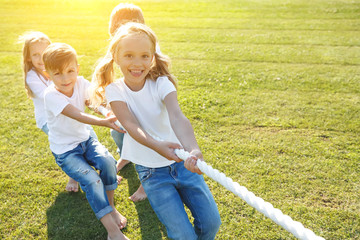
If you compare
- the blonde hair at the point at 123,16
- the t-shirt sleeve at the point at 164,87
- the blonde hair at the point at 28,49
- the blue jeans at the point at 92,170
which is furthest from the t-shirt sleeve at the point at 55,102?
the blonde hair at the point at 123,16

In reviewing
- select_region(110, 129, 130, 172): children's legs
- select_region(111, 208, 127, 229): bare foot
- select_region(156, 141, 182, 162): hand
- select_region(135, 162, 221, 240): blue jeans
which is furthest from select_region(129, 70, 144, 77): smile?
select_region(111, 208, 127, 229): bare foot

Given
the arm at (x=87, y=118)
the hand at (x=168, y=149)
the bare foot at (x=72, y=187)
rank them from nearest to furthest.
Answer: the hand at (x=168, y=149) < the arm at (x=87, y=118) < the bare foot at (x=72, y=187)

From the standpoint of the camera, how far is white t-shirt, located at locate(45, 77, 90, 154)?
2844 mm

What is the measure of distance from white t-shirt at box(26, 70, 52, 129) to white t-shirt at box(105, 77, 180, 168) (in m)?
1.25

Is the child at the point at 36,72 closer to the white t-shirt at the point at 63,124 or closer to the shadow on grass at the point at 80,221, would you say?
the shadow on grass at the point at 80,221

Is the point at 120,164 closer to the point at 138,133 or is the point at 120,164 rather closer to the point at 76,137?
the point at 76,137

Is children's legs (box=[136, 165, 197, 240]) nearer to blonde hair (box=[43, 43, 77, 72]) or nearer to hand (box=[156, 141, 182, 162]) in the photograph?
hand (box=[156, 141, 182, 162])

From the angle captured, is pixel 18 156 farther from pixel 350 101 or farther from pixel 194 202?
pixel 350 101

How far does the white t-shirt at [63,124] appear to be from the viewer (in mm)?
2844

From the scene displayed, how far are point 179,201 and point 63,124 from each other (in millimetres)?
1330

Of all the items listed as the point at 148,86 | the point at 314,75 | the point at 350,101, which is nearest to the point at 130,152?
the point at 148,86

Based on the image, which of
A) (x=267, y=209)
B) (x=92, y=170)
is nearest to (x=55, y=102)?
(x=92, y=170)

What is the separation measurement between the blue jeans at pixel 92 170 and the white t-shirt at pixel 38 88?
75cm

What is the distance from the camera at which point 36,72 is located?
3439mm
